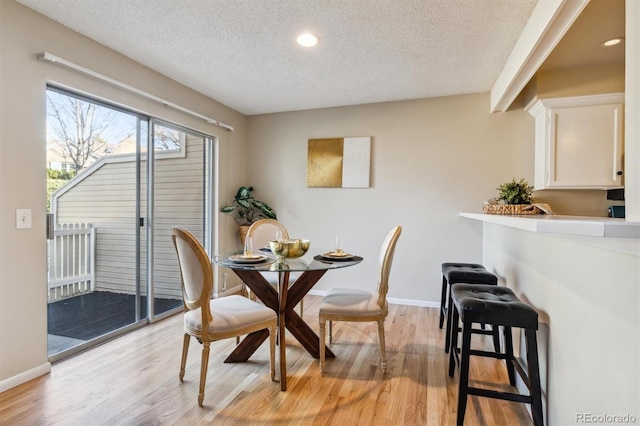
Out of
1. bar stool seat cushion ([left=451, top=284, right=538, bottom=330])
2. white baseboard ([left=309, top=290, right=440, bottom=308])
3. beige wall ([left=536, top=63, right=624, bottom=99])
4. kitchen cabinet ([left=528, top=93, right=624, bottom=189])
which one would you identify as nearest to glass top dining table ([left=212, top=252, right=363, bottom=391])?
bar stool seat cushion ([left=451, top=284, right=538, bottom=330])

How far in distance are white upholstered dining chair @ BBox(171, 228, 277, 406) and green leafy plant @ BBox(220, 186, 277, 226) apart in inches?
87.8

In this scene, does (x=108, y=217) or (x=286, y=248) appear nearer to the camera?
(x=286, y=248)

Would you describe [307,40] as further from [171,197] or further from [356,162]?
[171,197]

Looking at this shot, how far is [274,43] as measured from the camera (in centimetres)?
255

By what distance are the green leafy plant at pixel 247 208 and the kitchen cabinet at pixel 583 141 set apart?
320 centimetres

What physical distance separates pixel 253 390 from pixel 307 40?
8.36 feet

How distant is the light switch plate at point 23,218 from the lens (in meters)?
2.08

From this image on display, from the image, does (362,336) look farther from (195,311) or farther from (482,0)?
(482,0)

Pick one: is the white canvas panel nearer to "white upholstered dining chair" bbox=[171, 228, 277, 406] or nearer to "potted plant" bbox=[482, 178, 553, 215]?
"potted plant" bbox=[482, 178, 553, 215]

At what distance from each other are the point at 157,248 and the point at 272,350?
72.3 inches

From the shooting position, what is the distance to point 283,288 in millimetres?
2246

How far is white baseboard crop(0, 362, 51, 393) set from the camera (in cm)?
198

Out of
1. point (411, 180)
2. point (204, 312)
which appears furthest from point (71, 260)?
point (411, 180)

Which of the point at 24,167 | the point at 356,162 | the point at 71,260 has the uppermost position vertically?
the point at 356,162
